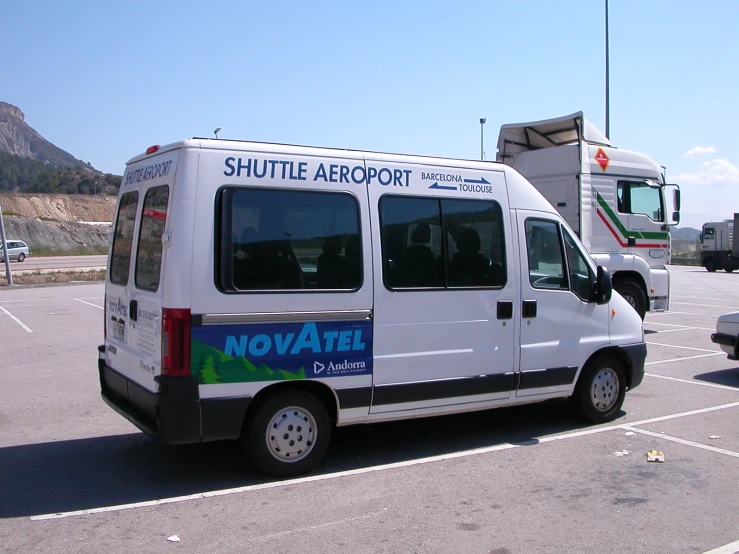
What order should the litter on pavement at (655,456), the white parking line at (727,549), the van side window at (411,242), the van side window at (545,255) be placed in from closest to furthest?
the white parking line at (727,549), the van side window at (411,242), the litter on pavement at (655,456), the van side window at (545,255)

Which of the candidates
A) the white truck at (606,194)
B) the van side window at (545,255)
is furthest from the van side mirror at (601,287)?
the white truck at (606,194)

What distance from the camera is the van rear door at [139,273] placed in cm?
544

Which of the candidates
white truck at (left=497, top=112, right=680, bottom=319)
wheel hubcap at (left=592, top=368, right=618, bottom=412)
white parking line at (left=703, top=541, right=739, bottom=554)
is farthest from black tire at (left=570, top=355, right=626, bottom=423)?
white truck at (left=497, top=112, right=680, bottom=319)

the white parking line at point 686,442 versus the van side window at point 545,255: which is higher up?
the van side window at point 545,255

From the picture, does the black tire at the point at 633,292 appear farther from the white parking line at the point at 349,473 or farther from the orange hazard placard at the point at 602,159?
the white parking line at the point at 349,473

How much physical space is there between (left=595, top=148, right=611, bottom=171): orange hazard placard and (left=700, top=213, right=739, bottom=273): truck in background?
109 ft

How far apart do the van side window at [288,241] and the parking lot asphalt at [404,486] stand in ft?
5.38

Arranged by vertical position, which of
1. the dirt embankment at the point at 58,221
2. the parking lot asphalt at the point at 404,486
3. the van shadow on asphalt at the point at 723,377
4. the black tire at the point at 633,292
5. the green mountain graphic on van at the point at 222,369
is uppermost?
the dirt embankment at the point at 58,221

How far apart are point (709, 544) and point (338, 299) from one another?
3115 mm

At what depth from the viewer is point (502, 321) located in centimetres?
664

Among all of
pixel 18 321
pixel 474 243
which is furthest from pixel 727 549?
Answer: pixel 18 321

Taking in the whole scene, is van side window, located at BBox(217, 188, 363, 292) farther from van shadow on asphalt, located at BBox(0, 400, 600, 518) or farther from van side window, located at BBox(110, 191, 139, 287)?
van shadow on asphalt, located at BBox(0, 400, 600, 518)

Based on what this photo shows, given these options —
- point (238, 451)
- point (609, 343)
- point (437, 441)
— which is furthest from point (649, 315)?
point (238, 451)

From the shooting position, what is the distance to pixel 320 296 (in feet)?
18.7
